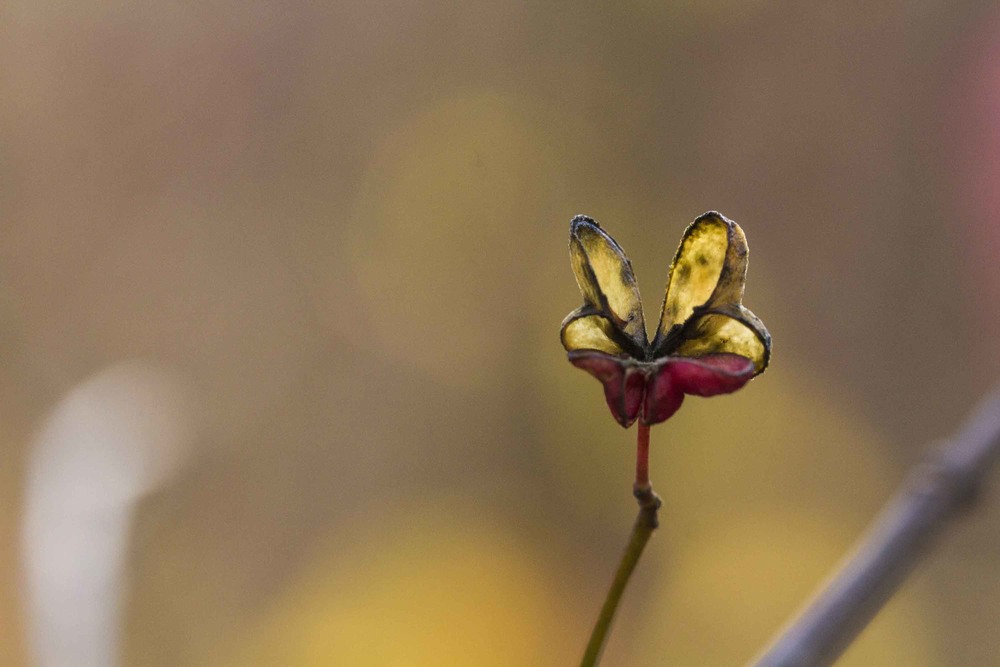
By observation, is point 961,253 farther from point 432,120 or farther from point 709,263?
point 709,263

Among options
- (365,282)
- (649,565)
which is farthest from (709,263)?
(649,565)

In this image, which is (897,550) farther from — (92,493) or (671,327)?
(92,493)

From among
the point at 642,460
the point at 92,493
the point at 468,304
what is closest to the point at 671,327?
the point at 642,460

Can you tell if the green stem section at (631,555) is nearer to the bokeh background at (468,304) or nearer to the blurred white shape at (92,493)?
the blurred white shape at (92,493)

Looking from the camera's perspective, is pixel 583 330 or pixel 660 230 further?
pixel 660 230

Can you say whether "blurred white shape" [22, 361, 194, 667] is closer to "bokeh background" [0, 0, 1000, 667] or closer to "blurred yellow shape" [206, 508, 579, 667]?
"bokeh background" [0, 0, 1000, 667]
